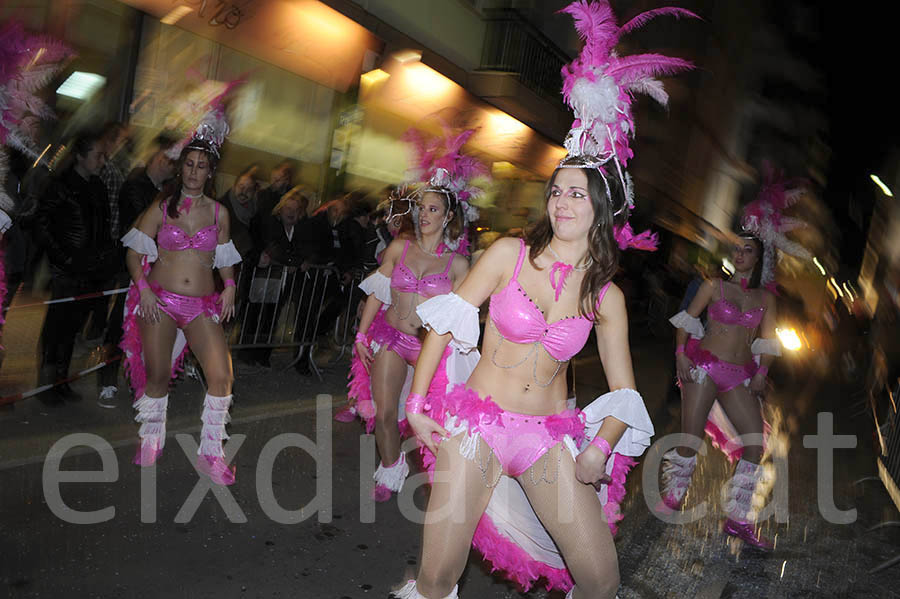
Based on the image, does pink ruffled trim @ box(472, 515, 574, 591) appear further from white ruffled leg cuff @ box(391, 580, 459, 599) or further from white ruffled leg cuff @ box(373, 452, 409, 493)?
white ruffled leg cuff @ box(373, 452, 409, 493)

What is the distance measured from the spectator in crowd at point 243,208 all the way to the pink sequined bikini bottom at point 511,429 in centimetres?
568

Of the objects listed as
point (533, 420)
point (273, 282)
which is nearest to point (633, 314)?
point (273, 282)

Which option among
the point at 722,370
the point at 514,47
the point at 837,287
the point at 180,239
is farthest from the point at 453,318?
the point at 837,287

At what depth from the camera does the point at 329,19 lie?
12375 millimetres

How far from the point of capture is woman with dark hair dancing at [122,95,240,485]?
499 cm

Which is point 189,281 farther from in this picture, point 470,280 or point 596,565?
point 596,565

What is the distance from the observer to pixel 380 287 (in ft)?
17.7

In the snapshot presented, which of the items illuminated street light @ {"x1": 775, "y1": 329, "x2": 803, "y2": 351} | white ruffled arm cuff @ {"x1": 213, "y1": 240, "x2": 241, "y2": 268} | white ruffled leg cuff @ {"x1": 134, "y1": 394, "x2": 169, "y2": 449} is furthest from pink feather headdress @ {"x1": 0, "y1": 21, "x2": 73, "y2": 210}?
illuminated street light @ {"x1": 775, "y1": 329, "x2": 803, "y2": 351}

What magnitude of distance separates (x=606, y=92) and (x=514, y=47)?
16.0 meters

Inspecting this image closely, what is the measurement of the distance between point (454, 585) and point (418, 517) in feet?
7.40

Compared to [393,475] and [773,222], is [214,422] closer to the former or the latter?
[393,475]

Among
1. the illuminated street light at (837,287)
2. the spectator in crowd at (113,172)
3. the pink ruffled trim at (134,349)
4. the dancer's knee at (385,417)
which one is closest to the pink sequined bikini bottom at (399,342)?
the dancer's knee at (385,417)

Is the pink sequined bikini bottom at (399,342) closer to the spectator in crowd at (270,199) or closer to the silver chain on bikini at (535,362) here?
the silver chain on bikini at (535,362)

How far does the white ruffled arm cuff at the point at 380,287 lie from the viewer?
5363 millimetres
